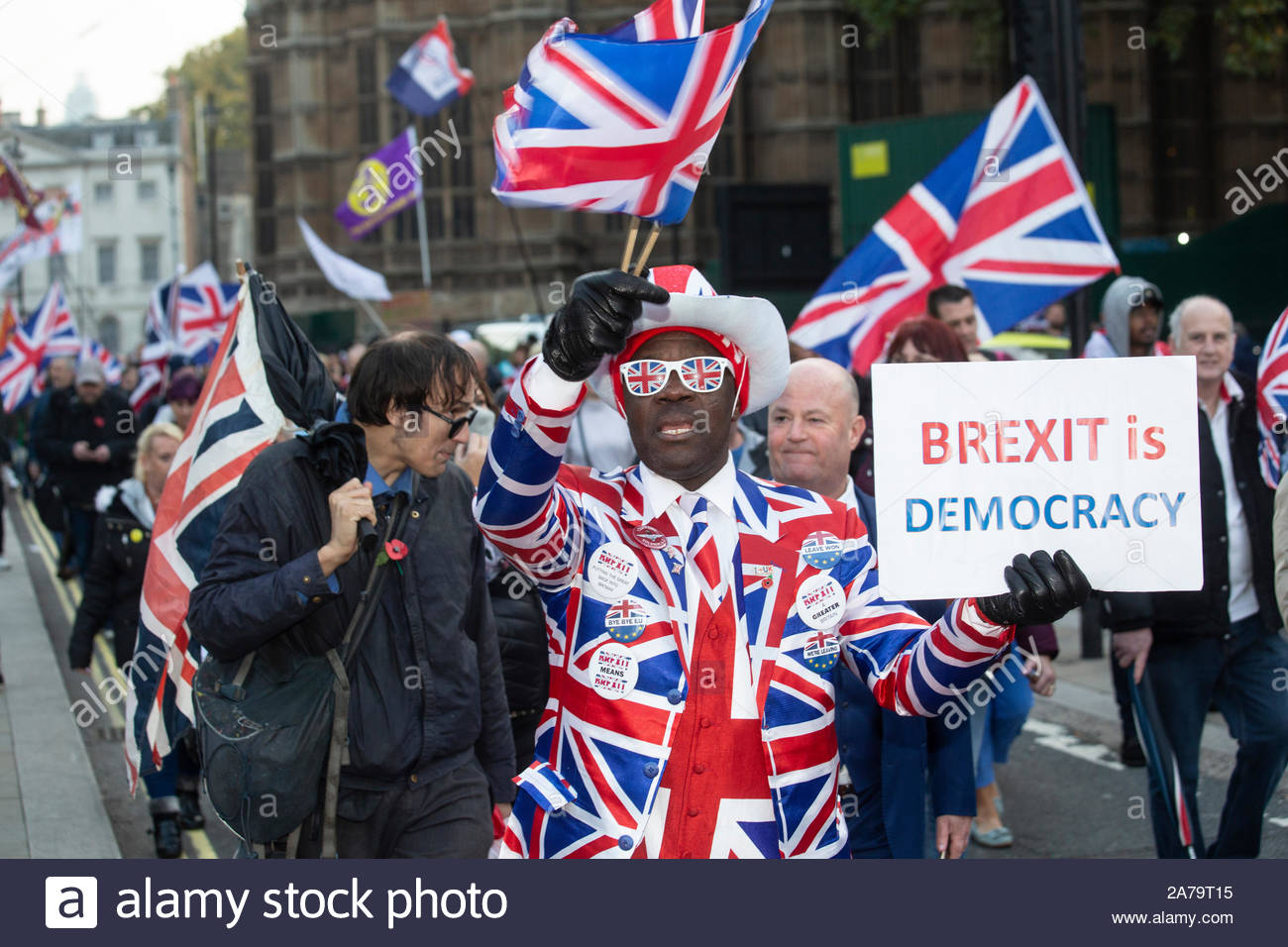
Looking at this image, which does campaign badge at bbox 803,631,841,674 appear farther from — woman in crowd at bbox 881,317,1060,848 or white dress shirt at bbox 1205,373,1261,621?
white dress shirt at bbox 1205,373,1261,621

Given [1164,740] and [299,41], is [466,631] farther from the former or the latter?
[299,41]

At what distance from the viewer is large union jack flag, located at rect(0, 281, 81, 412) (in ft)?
61.8

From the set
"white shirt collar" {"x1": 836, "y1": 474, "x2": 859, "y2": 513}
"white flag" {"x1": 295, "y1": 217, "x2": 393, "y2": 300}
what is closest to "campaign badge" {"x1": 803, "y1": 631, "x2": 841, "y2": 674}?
"white shirt collar" {"x1": 836, "y1": 474, "x2": 859, "y2": 513}

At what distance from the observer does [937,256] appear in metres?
8.45

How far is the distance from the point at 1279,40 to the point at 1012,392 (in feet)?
67.5

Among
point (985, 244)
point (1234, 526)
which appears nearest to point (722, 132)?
point (985, 244)

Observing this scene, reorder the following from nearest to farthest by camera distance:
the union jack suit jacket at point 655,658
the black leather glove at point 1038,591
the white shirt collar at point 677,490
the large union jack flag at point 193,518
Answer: the black leather glove at point 1038,591 → the union jack suit jacket at point 655,658 → the white shirt collar at point 677,490 → the large union jack flag at point 193,518

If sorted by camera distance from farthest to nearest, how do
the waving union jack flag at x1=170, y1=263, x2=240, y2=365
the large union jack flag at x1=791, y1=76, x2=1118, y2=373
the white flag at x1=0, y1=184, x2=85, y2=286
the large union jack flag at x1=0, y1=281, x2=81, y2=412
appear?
1. the white flag at x1=0, y1=184, x2=85, y2=286
2. the large union jack flag at x1=0, y1=281, x2=81, y2=412
3. the waving union jack flag at x1=170, y1=263, x2=240, y2=365
4. the large union jack flag at x1=791, y1=76, x2=1118, y2=373

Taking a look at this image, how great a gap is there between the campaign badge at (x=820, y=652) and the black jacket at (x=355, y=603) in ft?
4.04

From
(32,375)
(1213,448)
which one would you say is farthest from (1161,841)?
(32,375)

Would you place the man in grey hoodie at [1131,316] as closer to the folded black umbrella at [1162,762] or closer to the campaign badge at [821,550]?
the folded black umbrella at [1162,762]

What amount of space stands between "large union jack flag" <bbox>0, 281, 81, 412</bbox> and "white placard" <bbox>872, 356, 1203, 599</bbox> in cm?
1755

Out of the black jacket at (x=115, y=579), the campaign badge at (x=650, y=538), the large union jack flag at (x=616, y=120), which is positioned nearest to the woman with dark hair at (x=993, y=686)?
the large union jack flag at (x=616, y=120)

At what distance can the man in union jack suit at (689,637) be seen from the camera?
9.70 feet
